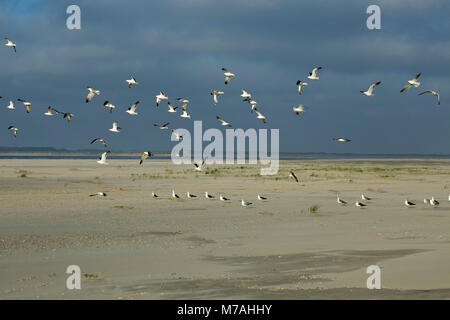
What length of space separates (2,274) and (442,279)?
847 centimetres

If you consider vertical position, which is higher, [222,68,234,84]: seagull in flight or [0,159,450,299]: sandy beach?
[222,68,234,84]: seagull in flight

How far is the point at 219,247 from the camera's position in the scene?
630 inches

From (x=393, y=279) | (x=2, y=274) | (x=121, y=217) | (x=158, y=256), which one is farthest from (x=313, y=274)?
(x=121, y=217)

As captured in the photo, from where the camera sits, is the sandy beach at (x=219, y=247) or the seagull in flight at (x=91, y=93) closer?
the sandy beach at (x=219, y=247)

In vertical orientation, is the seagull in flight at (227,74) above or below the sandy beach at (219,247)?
above

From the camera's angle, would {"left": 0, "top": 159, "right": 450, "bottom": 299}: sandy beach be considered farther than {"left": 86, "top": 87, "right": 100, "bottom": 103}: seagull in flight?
No

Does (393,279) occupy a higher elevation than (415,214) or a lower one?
lower

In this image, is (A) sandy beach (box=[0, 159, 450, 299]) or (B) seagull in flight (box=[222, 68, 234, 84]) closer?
(A) sandy beach (box=[0, 159, 450, 299])

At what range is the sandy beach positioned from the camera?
36.8 ft

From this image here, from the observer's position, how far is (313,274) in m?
12.4

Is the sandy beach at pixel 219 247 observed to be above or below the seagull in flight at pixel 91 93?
below

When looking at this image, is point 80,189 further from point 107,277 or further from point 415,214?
point 107,277

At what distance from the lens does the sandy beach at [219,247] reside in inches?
441

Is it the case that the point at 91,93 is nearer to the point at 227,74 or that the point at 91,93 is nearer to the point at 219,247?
the point at 227,74
